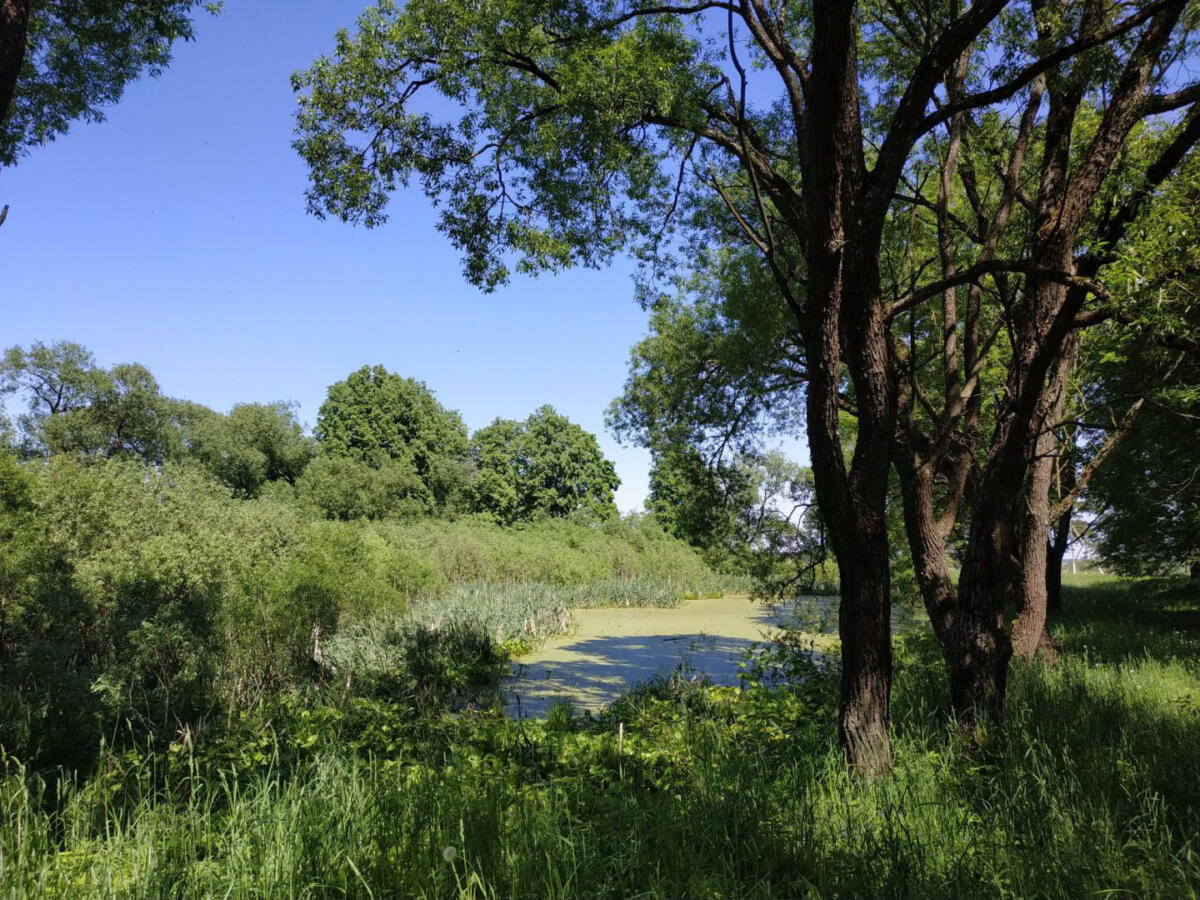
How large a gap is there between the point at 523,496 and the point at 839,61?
3557 cm

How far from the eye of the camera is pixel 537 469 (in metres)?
38.1

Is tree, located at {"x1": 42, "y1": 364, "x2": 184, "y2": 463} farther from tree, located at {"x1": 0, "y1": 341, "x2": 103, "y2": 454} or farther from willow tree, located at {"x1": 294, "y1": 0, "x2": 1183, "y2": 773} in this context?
willow tree, located at {"x1": 294, "y1": 0, "x2": 1183, "y2": 773}

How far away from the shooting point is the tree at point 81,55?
18.0 ft

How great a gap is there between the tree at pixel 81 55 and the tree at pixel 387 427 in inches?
1020

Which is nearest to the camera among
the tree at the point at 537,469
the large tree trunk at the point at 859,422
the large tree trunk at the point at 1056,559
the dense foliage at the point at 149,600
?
the large tree trunk at the point at 859,422

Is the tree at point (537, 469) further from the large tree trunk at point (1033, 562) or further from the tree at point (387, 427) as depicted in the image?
the large tree trunk at point (1033, 562)

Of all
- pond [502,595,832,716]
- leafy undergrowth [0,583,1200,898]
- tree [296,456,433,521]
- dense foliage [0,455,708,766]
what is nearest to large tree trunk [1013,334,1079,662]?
leafy undergrowth [0,583,1200,898]

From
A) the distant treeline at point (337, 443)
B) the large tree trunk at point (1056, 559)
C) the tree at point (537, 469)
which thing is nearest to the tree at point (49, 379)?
the distant treeline at point (337, 443)

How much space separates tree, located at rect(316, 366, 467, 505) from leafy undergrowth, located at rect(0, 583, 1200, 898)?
2871 centimetres

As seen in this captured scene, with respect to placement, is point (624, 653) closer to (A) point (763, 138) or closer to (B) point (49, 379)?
(A) point (763, 138)

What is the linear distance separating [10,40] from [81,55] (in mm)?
3556

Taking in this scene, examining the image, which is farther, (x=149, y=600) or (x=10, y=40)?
(x=149, y=600)

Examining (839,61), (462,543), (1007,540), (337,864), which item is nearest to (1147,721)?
(1007,540)

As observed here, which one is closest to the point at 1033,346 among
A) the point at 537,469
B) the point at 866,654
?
the point at 866,654
